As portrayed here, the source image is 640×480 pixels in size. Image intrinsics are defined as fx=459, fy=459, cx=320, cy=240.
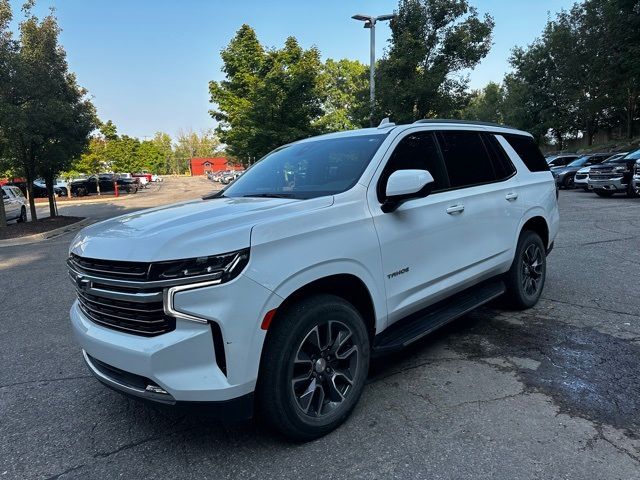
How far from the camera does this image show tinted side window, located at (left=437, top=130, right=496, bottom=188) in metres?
3.97

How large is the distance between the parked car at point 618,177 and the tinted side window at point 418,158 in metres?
16.0

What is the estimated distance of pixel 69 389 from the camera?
11.8 feet

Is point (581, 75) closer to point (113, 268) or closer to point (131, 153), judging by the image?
point (113, 268)

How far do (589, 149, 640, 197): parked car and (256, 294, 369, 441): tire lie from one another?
1745 centimetres

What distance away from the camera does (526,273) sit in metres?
4.89

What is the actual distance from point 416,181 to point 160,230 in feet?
5.38

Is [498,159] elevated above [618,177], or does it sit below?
above

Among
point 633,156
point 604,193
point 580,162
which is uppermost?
point 633,156

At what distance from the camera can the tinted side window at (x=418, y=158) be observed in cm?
345

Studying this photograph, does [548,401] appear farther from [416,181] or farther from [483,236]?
[416,181]

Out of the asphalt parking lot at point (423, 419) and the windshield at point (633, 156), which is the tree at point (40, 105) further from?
the windshield at point (633, 156)

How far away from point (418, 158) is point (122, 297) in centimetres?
242

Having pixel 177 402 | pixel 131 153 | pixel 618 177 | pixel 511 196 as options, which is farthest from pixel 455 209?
pixel 131 153

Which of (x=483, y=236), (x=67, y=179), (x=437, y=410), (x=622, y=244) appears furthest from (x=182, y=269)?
(x=67, y=179)
